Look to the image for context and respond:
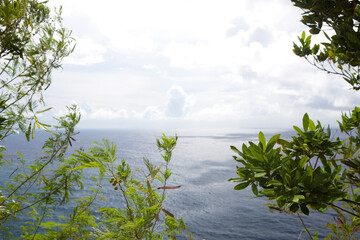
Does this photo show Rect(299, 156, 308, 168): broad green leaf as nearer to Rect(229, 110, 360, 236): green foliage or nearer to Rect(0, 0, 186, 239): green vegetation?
Rect(229, 110, 360, 236): green foliage

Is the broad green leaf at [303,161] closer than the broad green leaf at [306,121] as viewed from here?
Yes

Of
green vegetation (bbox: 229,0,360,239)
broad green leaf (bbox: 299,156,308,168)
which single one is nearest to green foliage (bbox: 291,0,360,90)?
green vegetation (bbox: 229,0,360,239)

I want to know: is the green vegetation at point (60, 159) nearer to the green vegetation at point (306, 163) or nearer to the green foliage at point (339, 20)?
the green vegetation at point (306, 163)

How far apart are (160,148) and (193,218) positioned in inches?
1182

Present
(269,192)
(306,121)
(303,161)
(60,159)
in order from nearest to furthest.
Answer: (269,192) < (303,161) < (306,121) < (60,159)

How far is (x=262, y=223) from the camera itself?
91.0 feet

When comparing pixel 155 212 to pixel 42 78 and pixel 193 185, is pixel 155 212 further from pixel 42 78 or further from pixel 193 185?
pixel 193 185

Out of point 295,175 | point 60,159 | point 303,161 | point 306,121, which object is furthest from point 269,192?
point 60,159

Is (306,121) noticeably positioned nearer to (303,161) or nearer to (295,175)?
(303,161)

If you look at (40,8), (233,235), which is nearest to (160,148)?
(40,8)

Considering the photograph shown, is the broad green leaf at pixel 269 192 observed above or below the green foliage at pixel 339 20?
below

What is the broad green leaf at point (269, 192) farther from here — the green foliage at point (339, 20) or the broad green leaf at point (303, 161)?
the green foliage at point (339, 20)

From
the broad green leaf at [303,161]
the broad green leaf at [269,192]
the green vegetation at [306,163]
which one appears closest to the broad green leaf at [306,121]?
Answer: the green vegetation at [306,163]

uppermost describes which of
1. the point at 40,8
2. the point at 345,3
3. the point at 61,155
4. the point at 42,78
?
the point at 40,8
